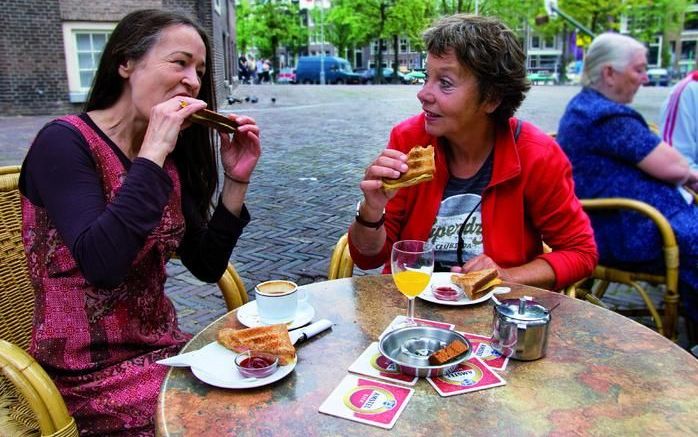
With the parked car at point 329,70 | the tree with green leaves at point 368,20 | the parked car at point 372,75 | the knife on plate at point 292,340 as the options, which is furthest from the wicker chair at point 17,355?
the parked car at point 329,70

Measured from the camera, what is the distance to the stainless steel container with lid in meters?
1.39

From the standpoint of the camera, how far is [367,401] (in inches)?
48.8

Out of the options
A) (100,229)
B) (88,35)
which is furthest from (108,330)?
(88,35)

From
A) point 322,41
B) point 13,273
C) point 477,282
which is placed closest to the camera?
point 477,282

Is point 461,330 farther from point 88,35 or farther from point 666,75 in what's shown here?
point 666,75

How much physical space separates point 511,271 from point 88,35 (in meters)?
15.0

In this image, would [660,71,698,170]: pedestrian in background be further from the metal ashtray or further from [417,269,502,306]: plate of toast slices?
the metal ashtray

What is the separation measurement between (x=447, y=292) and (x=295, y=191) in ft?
17.1

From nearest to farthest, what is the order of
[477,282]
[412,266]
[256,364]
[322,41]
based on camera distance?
1. [256,364]
2. [412,266]
3. [477,282]
4. [322,41]

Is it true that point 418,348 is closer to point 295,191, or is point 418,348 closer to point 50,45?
point 295,191

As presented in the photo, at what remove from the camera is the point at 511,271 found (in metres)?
2.04

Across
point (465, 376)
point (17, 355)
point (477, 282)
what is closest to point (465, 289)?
point (477, 282)

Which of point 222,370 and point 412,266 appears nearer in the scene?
point 222,370

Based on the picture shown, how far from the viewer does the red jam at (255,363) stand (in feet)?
4.37
